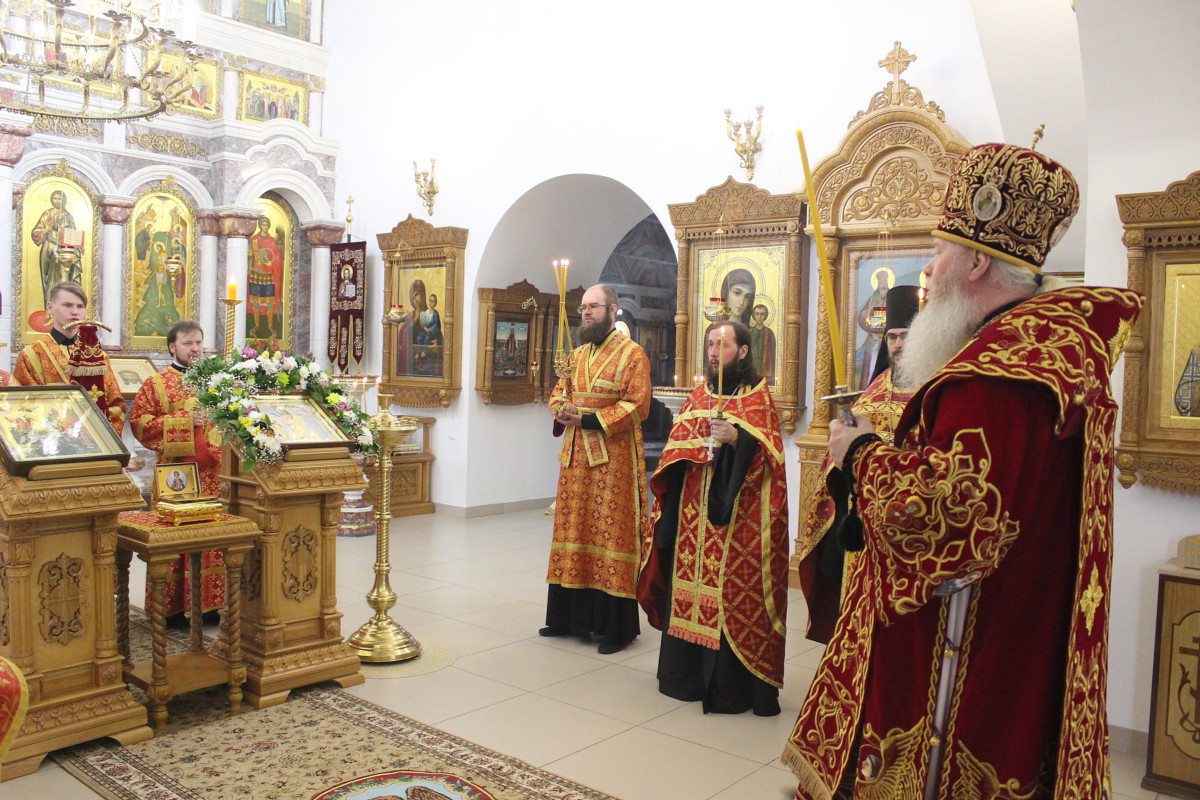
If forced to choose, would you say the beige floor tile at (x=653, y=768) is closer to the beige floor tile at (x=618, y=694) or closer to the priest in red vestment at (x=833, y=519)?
the beige floor tile at (x=618, y=694)

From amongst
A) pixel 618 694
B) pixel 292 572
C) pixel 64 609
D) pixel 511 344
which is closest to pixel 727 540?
pixel 618 694

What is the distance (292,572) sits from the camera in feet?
14.6

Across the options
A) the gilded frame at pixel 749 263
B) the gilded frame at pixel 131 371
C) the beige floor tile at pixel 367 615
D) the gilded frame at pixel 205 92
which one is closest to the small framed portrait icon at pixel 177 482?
the beige floor tile at pixel 367 615

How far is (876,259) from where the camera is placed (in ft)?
21.5

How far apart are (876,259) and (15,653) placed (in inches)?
210

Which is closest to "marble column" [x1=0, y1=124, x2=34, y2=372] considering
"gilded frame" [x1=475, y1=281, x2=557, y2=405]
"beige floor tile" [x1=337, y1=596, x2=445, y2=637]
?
"gilded frame" [x1=475, y1=281, x2=557, y2=405]

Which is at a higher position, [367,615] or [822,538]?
[822,538]

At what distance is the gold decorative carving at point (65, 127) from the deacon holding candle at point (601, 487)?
6.72 meters

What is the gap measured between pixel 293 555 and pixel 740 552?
2.03 metres

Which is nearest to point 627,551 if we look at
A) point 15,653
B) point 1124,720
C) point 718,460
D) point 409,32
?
point 718,460

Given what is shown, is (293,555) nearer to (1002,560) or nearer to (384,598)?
(384,598)

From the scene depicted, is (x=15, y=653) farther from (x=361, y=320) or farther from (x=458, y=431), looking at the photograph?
(x=361, y=320)

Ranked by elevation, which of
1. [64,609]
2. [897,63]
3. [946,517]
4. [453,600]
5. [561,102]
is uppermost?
[561,102]

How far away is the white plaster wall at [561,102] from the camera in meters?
6.79
